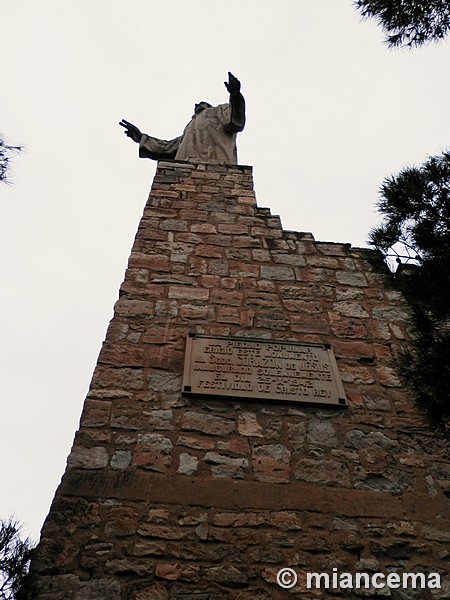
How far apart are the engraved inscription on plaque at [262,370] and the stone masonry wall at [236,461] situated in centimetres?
8

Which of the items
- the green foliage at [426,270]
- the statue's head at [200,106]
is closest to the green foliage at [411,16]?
the green foliage at [426,270]

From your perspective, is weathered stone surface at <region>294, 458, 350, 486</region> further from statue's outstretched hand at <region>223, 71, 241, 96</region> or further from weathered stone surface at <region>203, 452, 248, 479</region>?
statue's outstretched hand at <region>223, 71, 241, 96</region>

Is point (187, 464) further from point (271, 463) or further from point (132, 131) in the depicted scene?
point (132, 131)

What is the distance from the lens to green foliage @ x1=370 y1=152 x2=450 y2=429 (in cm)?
268

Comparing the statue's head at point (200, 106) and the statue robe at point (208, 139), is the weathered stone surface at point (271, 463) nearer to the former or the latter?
the statue robe at point (208, 139)

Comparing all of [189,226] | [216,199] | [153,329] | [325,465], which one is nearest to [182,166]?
[216,199]

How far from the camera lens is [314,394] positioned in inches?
146

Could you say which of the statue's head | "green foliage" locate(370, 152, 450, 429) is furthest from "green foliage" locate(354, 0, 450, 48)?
the statue's head

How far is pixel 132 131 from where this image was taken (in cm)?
794

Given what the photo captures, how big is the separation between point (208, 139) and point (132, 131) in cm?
132

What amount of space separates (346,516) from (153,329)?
1842 millimetres

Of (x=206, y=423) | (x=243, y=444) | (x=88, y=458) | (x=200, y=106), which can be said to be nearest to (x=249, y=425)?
(x=243, y=444)

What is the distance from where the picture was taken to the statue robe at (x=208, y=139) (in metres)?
6.99

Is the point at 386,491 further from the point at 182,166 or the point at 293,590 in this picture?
the point at 182,166
